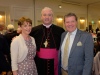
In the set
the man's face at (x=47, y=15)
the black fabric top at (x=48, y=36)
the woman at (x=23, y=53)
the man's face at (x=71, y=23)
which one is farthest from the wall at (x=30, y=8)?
the man's face at (x=71, y=23)

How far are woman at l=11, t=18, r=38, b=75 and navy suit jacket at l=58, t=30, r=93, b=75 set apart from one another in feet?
1.91

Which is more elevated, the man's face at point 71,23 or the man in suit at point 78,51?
the man's face at point 71,23

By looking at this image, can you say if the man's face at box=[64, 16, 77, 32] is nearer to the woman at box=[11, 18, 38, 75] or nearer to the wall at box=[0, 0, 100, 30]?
the woman at box=[11, 18, 38, 75]

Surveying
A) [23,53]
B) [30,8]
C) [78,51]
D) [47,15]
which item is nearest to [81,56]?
[78,51]

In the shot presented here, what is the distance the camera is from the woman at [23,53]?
230 cm

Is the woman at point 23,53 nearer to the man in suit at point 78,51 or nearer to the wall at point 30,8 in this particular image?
the man in suit at point 78,51

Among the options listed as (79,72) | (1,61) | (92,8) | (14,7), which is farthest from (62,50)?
(92,8)

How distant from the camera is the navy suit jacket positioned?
2100 mm

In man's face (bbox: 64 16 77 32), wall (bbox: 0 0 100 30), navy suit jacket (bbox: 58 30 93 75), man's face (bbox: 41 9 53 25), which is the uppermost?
wall (bbox: 0 0 100 30)

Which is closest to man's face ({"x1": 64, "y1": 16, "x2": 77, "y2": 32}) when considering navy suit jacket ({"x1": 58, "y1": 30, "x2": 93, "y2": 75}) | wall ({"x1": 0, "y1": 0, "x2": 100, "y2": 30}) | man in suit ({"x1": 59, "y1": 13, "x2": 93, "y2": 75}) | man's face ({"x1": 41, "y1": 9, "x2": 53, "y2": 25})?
man in suit ({"x1": 59, "y1": 13, "x2": 93, "y2": 75})

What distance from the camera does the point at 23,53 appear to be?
7.59ft

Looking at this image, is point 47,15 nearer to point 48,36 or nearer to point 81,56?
point 48,36

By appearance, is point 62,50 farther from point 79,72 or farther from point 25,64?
point 25,64

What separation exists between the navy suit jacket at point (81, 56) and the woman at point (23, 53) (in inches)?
23.0
